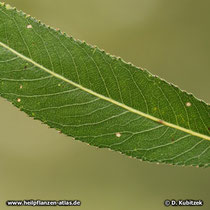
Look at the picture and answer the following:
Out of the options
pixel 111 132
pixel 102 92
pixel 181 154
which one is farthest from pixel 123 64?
pixel 181 154

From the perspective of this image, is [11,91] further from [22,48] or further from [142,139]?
[142,139]

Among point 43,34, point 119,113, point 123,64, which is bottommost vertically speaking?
point 119,113

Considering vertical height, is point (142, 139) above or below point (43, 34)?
below

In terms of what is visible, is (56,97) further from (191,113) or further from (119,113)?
(191,113)

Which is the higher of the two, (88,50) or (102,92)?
(88,50)

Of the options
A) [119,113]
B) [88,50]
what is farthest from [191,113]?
[88,50]

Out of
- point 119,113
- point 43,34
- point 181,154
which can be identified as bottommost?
point 181,154
